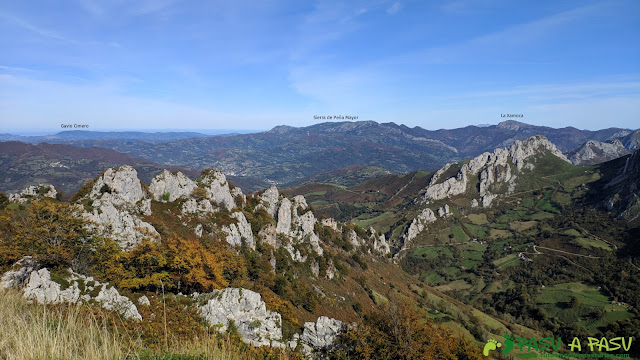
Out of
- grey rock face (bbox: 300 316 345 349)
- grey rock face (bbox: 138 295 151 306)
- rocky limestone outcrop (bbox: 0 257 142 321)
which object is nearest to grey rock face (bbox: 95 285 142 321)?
rocky limestone outcrop (bbox: 0 257 142 321)

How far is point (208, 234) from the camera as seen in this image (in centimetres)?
5866

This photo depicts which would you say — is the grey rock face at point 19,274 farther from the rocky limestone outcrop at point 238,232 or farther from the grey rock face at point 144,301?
the rocky limestone outcrop at point 238,232

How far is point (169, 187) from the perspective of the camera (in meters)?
64.8

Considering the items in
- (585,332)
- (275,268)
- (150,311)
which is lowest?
(585,332)

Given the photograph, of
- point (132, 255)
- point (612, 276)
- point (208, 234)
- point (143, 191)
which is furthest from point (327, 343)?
point (612, 276)

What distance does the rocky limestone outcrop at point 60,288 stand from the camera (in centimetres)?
1988

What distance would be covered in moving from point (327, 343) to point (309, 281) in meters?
41.8

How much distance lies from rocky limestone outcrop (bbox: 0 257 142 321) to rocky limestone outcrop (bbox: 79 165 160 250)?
13888mm

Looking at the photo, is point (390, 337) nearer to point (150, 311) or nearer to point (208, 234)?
point (150, 311)

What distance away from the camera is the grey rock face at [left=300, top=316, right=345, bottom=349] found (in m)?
28.8

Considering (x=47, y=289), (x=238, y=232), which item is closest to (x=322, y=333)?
(x=47, y=289)

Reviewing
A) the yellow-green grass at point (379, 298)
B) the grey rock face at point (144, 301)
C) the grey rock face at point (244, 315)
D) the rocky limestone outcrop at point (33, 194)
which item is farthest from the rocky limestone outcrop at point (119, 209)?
the yellow-green grass at point (379, 298)

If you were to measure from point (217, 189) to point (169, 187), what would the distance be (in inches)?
482

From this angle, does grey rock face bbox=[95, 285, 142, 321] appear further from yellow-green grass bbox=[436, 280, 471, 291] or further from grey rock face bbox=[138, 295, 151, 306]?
yellow-green grass bbox=[436, 280, 471, 291]
